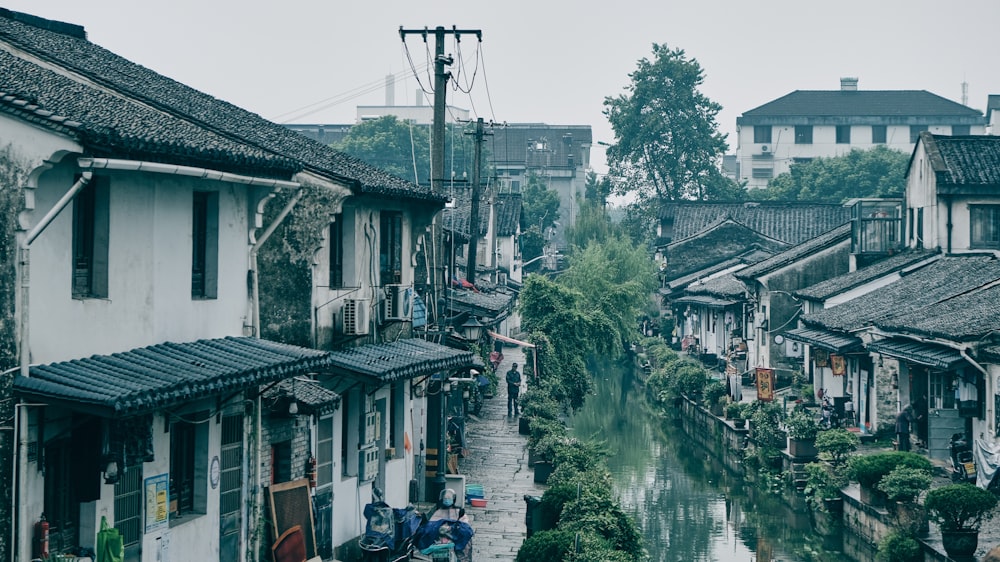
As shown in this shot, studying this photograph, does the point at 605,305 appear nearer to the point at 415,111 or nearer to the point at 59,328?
the point at 59,328

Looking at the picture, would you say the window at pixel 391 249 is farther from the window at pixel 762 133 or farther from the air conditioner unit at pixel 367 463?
the window at pixel 762 133

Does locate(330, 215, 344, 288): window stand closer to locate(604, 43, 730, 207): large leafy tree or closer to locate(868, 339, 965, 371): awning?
locate(868, 339, 965, 371): awning

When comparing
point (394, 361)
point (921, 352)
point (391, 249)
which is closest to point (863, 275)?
point (921, 352)

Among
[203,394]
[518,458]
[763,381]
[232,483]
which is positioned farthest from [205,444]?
[763,381]

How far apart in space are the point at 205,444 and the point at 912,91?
85.3 m

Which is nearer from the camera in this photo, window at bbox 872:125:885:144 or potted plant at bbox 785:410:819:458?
potted plant at bbox 785:410:819:458

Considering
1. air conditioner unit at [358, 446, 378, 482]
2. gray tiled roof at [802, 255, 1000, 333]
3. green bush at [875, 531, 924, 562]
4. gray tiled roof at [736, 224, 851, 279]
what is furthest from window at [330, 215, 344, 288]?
gray tiled roof at [736, 224, 851, 279]

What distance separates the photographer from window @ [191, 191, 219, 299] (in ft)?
47.7

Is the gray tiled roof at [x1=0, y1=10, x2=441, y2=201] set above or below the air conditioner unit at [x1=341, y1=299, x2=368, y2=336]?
above

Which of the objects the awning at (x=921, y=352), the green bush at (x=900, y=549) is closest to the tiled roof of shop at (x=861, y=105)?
the awning at (x=921, y=352)

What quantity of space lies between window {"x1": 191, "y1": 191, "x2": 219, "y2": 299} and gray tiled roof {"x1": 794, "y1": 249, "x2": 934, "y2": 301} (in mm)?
28115

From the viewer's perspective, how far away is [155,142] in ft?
39.1

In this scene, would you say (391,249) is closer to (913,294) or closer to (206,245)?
(206,245)

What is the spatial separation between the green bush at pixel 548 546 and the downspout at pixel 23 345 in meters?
7.94
